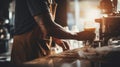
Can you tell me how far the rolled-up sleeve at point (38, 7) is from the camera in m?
2.97

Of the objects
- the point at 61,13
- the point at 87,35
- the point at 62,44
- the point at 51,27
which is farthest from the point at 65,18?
the point at 87,35

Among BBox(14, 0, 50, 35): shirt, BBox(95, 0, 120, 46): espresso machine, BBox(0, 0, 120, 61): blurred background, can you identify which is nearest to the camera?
BBox(14, 0, 50, 35): shirt

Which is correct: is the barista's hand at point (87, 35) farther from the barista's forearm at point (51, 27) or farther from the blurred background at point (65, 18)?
the blurred background at point (65, 18)

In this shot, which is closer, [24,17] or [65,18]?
[24,17]

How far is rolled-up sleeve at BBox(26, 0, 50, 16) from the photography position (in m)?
2.97

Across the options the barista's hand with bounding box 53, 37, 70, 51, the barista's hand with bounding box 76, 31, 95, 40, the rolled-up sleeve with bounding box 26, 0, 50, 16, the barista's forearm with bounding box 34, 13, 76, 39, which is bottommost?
the barista's hand with bounding box 53, 37, 70, 51

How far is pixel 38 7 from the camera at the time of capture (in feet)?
9.79

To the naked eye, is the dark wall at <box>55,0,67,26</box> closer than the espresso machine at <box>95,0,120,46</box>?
No

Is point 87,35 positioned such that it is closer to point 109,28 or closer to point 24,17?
point 109,28

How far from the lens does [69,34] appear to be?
3064 millimetres

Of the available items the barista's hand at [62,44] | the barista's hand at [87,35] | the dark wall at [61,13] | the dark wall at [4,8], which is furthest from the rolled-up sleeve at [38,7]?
the dark wall at [4,8]

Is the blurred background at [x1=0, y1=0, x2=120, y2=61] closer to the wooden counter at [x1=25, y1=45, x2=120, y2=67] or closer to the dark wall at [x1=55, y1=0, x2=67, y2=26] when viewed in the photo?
the dark wall at [x1=55, y1=0, x2=67, y2=26]

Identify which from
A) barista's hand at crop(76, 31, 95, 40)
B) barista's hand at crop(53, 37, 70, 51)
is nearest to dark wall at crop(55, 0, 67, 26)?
barista's hand at crop(53, 37, 70, 51)

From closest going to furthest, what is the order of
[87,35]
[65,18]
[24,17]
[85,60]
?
[85,60] → [87,35] → [24,17] → [65,18]
